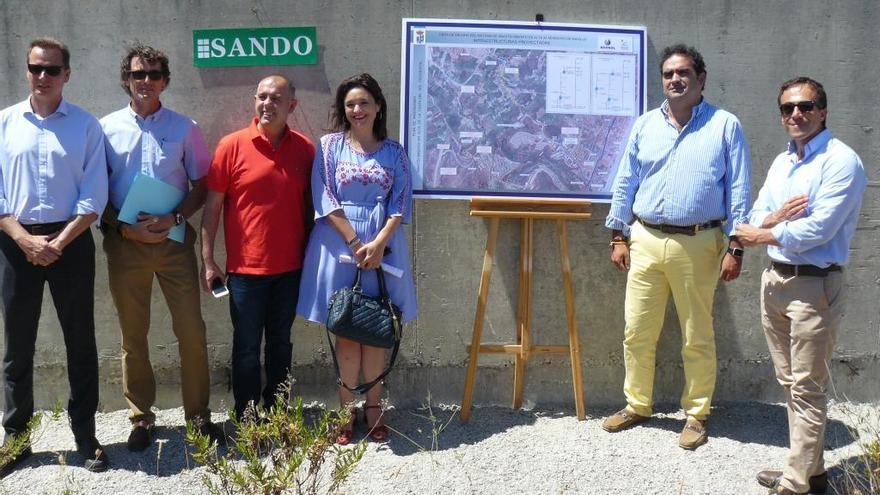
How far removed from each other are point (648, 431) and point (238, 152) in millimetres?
2878

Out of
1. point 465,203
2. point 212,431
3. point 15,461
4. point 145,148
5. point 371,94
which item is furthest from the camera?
point 465,203

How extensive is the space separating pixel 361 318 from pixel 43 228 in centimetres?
170

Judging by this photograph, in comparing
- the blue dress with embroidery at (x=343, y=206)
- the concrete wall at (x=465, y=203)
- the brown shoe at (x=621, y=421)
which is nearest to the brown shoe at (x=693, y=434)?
the brown shoe at (x=621, y=421)

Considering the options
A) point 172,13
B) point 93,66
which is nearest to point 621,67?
point 172,13

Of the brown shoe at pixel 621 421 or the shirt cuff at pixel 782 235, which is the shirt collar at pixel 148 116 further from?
the shirt cuff at pixel 782 235

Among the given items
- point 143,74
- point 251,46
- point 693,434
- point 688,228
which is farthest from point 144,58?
point 693,434

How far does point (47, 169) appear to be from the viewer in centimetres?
404

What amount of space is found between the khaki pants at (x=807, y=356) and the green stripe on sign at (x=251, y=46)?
9.90ft

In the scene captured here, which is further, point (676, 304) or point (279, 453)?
point (676, 304)

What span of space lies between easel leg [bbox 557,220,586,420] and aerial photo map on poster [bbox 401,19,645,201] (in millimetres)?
316

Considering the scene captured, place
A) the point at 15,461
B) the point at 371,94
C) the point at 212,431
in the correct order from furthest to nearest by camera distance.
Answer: the point at 212,431 → the point at 371,94 → the point at 15,461

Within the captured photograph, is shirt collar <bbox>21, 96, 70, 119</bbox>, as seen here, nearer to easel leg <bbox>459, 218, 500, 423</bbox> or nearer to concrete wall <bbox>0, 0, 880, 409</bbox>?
concrete wall <bbox>0, 0, 880, 409</bbox>

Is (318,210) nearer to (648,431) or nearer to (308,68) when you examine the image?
(308,68)

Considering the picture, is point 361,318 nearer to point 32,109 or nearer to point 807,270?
point 32,109
